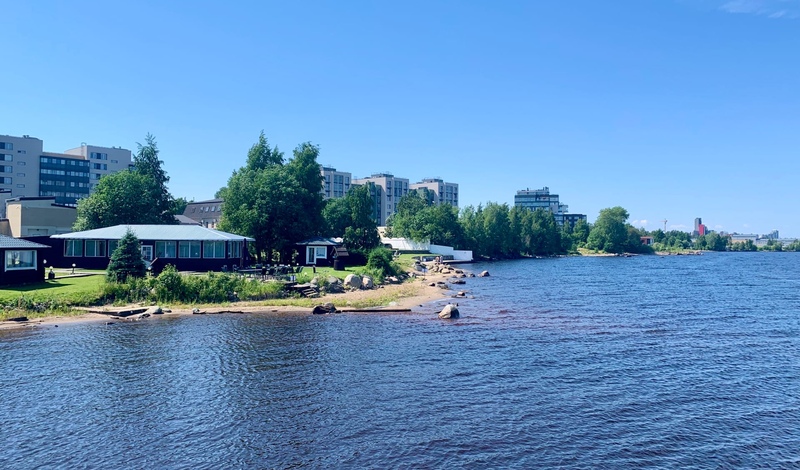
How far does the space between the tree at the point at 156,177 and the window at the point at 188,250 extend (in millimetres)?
25710

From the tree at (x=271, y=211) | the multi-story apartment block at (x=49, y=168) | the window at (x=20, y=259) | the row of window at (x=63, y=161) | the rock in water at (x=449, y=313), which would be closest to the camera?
the rock in water at (x=449, y=313)

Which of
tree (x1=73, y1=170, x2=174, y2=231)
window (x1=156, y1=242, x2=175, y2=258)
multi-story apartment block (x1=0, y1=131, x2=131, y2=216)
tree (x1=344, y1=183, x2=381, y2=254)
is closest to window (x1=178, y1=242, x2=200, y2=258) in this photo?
window (x1=156, y1=242, x2=175, y2=258)

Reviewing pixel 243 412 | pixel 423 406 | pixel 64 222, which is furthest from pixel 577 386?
pixel 64 222

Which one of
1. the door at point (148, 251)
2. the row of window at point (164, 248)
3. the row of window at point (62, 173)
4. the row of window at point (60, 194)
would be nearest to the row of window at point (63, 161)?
the row of window at point (62, 173)

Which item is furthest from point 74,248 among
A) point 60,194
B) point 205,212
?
point 60,194

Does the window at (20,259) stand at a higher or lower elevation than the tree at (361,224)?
lower

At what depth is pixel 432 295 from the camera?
54000 mm

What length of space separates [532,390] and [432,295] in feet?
106

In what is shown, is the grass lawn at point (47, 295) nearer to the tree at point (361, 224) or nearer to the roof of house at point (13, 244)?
the roof of house at point (13, 244)

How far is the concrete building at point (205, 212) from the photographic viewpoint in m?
115

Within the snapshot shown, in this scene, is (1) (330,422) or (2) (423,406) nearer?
(1) (330,422)

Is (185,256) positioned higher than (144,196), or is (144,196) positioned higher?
(144,196)

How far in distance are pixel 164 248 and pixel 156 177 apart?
35.1 m

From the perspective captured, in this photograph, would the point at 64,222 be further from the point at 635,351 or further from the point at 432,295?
the point at 635,351
